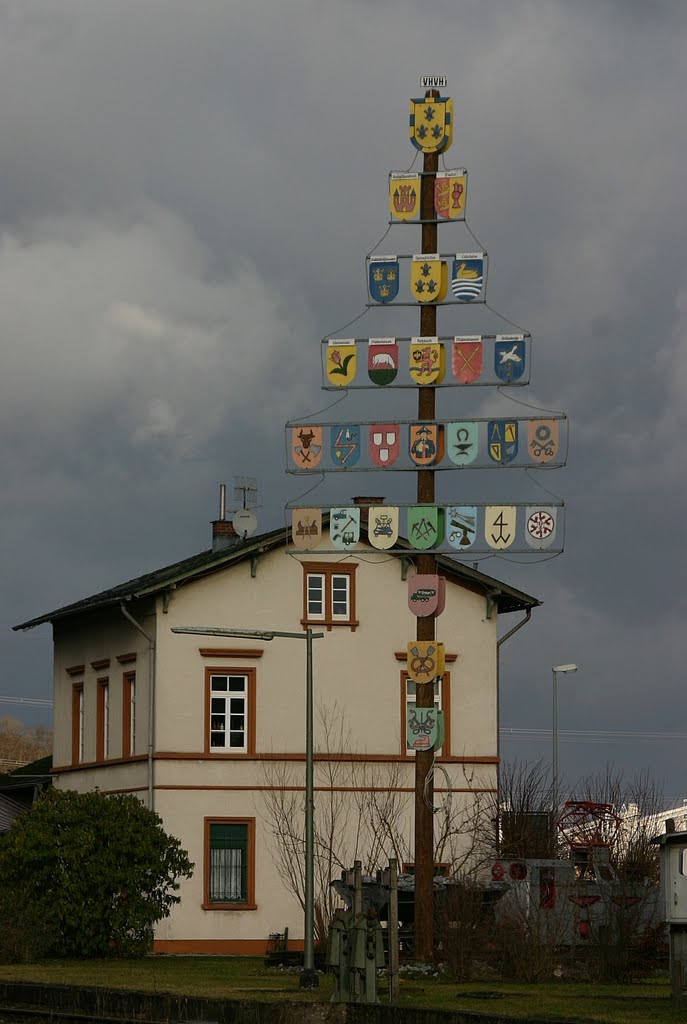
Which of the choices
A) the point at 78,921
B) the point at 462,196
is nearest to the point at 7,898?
the point at 78,921

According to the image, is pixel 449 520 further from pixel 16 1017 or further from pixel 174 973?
pixel 16 1017

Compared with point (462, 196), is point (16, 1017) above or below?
below

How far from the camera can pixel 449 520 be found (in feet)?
115

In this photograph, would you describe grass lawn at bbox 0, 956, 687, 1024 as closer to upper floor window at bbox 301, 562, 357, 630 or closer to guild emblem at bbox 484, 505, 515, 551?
guild emblem at bbox 484, 505, 515, 551

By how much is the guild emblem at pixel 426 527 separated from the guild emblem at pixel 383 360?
2.51 meters

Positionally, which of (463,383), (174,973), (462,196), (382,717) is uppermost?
(462,196)

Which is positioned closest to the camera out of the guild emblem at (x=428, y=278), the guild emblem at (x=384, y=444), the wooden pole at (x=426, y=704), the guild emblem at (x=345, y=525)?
the wooden pole at (x=426, y=704)

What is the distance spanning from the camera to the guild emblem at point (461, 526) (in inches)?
1377

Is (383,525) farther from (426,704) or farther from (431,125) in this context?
(431,125)

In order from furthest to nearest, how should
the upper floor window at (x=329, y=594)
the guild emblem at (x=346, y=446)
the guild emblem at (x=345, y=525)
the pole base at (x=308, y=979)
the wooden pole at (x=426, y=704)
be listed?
the upper floor window at (x=329, y=594) < the guild emblem at (x=345, y=525) < the guild emblem at (x=346, y=446) < the wooden pole at (x=426, y=704) < the pole base at (x=308, y=979)

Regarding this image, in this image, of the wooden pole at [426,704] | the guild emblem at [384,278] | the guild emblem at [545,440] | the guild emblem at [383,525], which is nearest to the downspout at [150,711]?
the guild emblem at [383,525]

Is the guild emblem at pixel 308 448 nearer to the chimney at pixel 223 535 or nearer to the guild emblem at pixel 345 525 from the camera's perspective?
the guild emblem at pixel 345 525

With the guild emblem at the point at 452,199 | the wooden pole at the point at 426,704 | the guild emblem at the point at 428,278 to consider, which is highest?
the guild emblem at the point at 452,199

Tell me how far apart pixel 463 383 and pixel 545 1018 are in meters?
15.5
